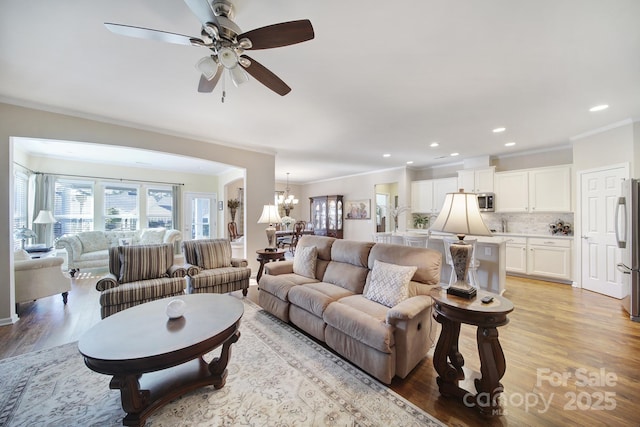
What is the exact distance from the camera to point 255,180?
4.98 meters

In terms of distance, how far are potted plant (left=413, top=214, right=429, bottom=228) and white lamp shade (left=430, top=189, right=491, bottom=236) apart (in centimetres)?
540

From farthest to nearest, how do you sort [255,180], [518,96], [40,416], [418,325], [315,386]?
[255,180] → [518,96] → [418,325] → [315,386] → [40,416]

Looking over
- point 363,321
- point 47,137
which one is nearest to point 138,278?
point 47,137

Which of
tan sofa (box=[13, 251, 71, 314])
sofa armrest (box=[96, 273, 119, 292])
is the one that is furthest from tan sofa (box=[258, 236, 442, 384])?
tan sofa (box=[13, 251, 71, 314])

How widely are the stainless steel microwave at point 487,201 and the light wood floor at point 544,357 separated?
2198 mm

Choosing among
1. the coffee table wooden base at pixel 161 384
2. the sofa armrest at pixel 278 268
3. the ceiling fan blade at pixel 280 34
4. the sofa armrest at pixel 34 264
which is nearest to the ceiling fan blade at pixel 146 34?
the ceiling fan blade at pixel 280 34

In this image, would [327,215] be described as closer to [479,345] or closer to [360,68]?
[360,68]

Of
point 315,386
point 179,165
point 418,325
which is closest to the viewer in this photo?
point 315,386

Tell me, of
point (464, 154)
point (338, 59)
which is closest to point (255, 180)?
point (338, 59)

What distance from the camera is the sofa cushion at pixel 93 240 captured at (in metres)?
5.30

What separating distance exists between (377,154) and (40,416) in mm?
5764

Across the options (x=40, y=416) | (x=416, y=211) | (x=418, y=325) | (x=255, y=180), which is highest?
(x=255, y=180)

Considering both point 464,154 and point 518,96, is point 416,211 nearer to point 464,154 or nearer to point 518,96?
point 464,154

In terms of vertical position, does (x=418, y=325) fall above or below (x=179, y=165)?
below
